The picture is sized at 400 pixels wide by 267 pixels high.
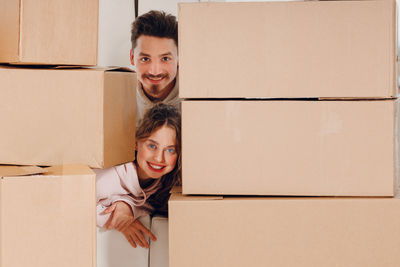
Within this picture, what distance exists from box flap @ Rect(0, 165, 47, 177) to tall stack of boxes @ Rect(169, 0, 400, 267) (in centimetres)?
29

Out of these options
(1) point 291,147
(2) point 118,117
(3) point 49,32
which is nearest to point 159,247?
(2) point 118,117

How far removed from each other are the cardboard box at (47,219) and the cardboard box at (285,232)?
0.21 metres

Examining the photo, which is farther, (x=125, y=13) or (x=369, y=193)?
(x=125, y=13)

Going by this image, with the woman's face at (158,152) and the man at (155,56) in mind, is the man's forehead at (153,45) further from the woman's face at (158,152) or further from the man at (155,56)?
the woman's face at (158,152)

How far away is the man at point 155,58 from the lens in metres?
1.57

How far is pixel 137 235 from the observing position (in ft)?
4.54

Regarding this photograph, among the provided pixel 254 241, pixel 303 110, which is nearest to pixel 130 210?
pixel 254 241

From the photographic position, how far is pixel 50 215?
853 mm

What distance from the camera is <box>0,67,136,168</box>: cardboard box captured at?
100 cm

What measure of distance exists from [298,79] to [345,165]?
0.21 meters

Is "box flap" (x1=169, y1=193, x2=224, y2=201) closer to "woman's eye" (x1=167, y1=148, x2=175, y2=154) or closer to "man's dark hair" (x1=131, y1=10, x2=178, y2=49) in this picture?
"woman's eye" (x1=167, y1=148, x2=175, y2=154)

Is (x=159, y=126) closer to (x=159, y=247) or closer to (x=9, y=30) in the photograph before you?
(x=159, y=247)

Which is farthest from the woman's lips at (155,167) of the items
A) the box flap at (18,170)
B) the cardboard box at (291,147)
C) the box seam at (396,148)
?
the box seam at (396,148)

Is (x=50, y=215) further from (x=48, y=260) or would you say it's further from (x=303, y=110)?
(x=303, y=110)
